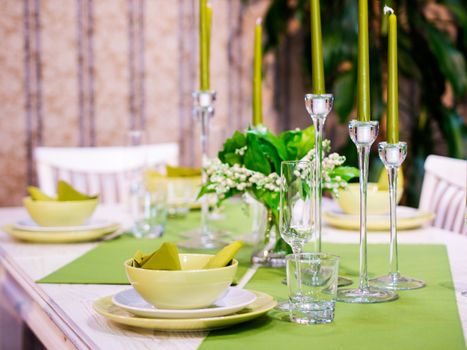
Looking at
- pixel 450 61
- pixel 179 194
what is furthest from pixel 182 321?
pixel 450 61

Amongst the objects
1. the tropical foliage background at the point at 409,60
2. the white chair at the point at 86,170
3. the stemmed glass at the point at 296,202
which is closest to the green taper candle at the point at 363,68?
the stemmed glass at the point at 296,202

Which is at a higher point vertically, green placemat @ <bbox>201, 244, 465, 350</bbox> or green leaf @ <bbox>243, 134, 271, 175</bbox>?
green leaf @ <bbox>243, 134, 271, 175</bbox>

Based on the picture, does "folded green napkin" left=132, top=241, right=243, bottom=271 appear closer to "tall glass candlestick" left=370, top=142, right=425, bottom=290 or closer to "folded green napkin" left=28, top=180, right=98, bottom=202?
"tall glass candlestick" left=370, top=142, right=425, bottom=290

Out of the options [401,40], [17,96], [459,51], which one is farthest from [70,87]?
[459,51]

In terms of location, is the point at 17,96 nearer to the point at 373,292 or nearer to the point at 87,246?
the point at 87,246

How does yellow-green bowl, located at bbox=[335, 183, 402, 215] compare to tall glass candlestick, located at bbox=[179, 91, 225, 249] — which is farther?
yellow-green bowl, located at bbox=[335, 183, 402, 215]

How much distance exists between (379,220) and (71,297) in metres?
0.92

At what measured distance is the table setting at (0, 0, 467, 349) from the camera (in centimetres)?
105

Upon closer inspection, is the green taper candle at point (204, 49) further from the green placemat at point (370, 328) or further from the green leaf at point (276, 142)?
the green placemat at point (370, 328)

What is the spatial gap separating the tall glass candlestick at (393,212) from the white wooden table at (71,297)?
9cm

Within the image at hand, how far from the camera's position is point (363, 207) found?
1222 mm

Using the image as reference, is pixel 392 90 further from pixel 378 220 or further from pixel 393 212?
pixel 378 220

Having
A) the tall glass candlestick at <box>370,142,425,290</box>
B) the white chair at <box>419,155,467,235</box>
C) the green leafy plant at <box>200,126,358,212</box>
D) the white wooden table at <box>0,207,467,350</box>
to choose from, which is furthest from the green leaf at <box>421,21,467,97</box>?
the tall glass candlestick at <box>370,142,425,290</box>

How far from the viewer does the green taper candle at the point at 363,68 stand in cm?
122
